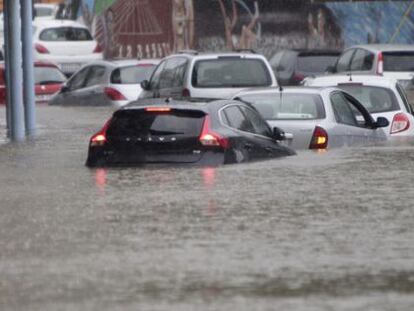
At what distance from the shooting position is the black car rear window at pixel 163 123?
19.4 meters

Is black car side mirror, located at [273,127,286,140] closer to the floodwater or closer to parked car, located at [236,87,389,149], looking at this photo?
the floodwater

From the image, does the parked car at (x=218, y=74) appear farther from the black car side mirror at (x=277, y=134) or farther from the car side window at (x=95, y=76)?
the black car side mirror at (x=277, y=134)

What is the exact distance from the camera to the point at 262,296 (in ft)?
36.0

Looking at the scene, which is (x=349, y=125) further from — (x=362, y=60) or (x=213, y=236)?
(x=362, y=60)

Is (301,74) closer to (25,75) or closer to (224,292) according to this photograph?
(25,75)

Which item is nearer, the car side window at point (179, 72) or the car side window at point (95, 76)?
the car side window at point (179, 72)

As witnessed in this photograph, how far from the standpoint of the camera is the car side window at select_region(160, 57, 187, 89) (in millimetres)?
29766

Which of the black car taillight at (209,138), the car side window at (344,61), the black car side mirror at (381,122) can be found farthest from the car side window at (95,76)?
the black car taillight at (209,138)

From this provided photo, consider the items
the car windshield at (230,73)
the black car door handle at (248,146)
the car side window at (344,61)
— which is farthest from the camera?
the car side window at (344,61)

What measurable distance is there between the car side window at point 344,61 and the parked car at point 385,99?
9763mm

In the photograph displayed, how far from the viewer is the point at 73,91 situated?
37875 mm

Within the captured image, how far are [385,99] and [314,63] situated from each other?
569 inches

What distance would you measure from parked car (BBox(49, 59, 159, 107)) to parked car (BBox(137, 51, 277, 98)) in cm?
586

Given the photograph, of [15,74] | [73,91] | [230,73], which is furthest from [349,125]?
[73,91]
